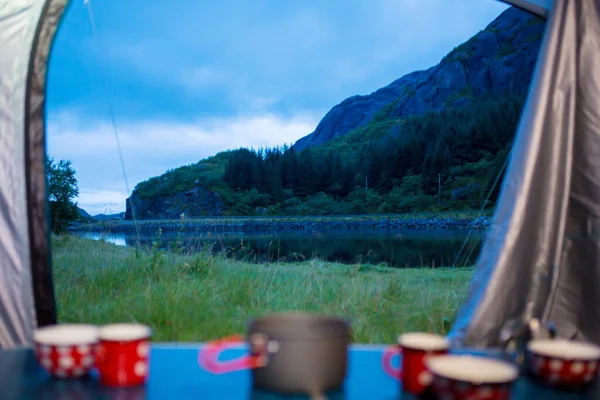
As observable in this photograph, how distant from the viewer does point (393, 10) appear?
39.5 metres

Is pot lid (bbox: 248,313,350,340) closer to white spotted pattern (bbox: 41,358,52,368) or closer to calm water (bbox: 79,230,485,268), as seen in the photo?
white spotted pattern (bbox: 41,358,52,368)

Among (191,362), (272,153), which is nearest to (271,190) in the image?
(272,153)

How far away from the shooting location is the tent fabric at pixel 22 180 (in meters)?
1.83

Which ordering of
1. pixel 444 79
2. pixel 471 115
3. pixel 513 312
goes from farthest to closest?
1. pixel 444 79
2. pixel 471 115
3. pixel 513 312

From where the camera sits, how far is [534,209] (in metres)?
1.83

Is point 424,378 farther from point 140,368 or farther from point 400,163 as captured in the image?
point 400,163

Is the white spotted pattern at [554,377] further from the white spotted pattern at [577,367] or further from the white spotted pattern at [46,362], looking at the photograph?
the white spotted pattern at [46,362]

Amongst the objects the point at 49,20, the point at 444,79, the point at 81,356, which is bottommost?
the point at 81,356

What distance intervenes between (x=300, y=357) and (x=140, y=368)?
269 millimetres

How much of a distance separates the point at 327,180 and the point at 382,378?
3069cm

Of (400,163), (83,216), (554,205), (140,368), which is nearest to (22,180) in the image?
(140,368)

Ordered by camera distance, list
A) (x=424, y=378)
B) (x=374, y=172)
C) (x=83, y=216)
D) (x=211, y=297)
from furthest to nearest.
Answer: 1. (x=374, y=172)
2. (x=83, y=216)
3. (x=211, y=297)
4. (x=424, y=378)

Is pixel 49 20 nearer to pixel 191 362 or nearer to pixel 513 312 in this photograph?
pixel 191 362

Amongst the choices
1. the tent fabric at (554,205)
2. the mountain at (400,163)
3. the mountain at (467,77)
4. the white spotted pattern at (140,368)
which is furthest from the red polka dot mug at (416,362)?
the mountain at (467,77)
